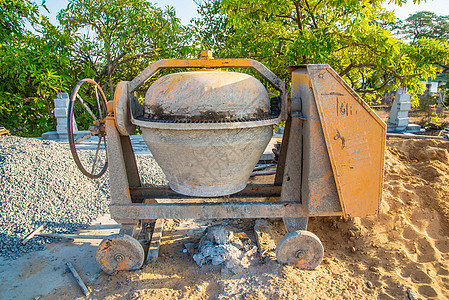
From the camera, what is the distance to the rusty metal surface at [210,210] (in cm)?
254

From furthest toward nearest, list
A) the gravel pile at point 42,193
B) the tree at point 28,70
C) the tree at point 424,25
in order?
the tree at point 424,25 < the tree at point 28,70 < the gravel pile at point 42,193

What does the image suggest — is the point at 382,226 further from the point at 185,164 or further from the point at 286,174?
the point at 185,164

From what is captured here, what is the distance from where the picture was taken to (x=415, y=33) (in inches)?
883

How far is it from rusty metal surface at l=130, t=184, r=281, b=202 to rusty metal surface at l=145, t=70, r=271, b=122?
2.72 ft

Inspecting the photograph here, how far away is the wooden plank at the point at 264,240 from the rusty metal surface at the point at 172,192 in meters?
0.32

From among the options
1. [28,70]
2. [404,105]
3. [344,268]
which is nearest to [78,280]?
[344,268]

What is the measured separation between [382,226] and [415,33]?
81.1 ft

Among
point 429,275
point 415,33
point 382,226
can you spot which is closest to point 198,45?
point 382,226

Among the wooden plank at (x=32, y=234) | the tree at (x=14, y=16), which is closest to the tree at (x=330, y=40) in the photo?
the wooden plank at (x=32, y=234)

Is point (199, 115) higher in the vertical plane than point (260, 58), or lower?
lower

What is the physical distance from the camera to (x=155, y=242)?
2.88 m

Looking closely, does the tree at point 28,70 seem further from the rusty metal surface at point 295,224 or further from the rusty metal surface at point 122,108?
the rusty metal surface at point 295,224

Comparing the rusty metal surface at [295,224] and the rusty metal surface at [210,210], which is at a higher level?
the rusty metal surface at [210,210]

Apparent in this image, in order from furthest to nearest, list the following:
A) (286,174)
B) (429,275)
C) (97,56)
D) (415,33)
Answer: (415,33) → (97,56) → (286,174) → (429,275)
